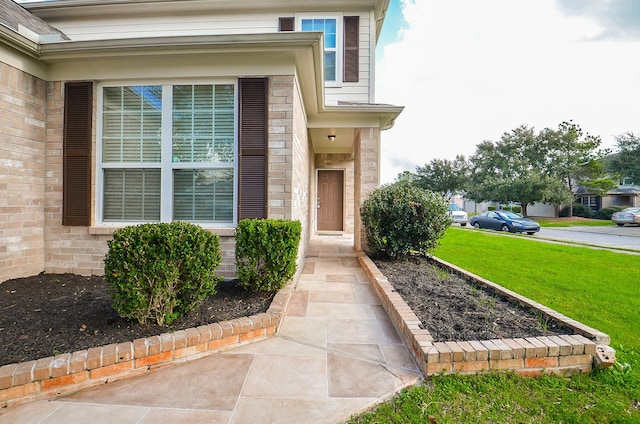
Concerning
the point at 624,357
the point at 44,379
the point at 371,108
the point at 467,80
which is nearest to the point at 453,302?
the point at 624,357

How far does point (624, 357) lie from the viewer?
229 cm

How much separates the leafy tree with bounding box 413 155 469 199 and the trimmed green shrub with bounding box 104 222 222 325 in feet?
101

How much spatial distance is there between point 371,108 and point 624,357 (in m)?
4.76

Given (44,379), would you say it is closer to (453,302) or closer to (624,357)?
(453,302)

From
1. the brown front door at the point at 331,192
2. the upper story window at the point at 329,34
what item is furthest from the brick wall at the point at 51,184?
the brown front door at the point at 331,192

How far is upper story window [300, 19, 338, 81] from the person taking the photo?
21.7 feet

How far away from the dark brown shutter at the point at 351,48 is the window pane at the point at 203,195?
4.29 metres

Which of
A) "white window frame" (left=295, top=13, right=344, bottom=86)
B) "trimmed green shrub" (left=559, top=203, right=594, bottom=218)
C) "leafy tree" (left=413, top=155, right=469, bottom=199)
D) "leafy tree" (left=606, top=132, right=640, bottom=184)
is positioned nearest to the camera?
"white window frame" (left=295, top=13, right=344, bottom=86)

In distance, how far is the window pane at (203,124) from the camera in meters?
3.92

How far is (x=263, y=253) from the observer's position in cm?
313

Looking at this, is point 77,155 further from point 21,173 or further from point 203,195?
point 203,195

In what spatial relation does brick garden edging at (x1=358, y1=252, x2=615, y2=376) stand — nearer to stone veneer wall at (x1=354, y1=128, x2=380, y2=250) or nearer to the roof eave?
stone veneer wall at (x1=354, y1=128, x2=380, y2=250)

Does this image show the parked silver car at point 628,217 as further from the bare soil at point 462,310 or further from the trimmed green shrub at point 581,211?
the bare soil at point 462,310

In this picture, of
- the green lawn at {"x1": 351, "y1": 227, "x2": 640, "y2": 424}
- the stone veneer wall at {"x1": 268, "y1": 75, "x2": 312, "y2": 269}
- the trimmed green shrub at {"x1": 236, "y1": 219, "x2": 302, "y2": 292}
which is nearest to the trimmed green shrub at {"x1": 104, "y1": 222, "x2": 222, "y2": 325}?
the trimmed green shrub at {"x1": 236, "y1": 219, "x2": 302, "y2": 292}
